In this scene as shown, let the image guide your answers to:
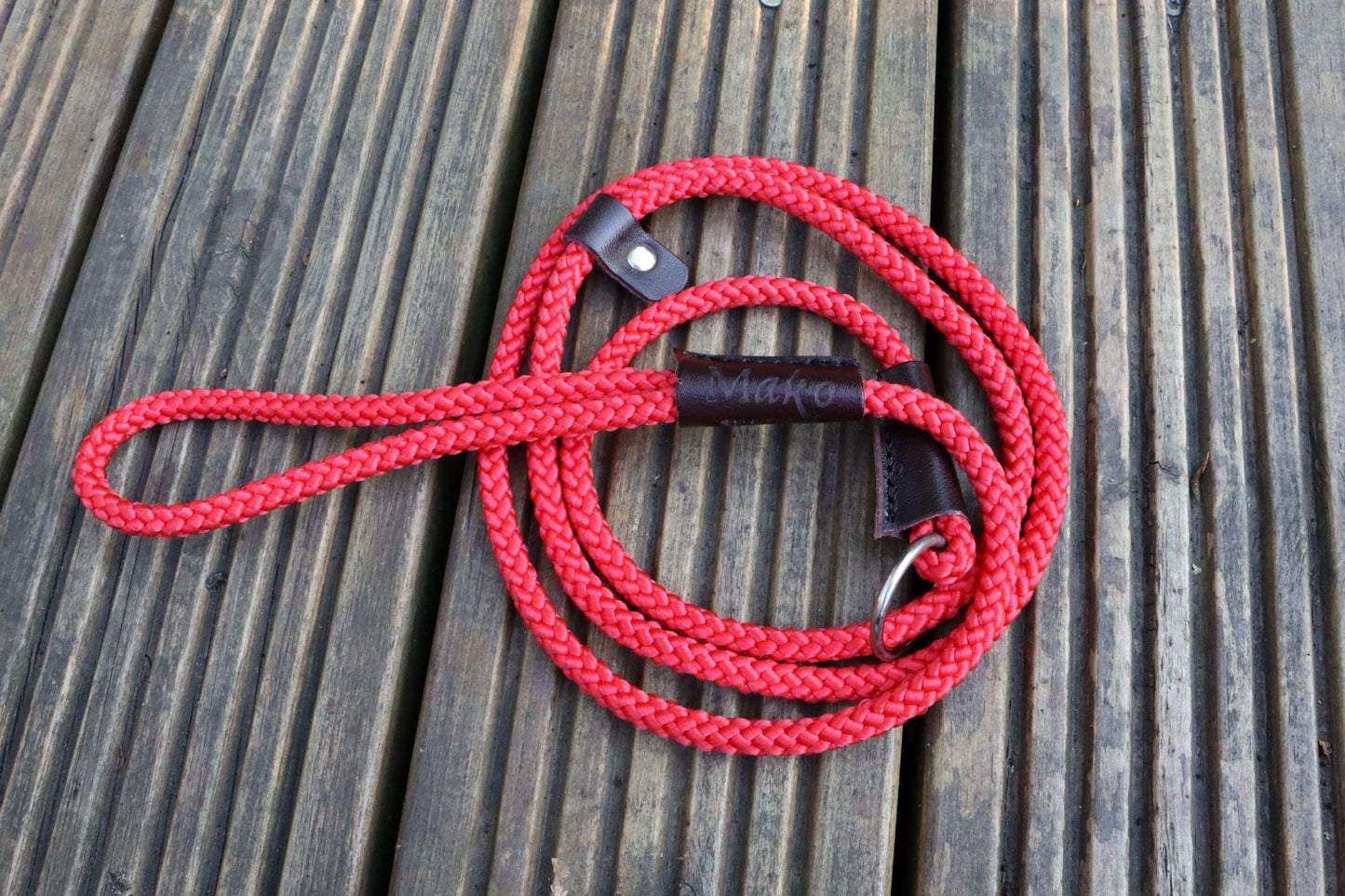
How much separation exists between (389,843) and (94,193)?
0.93 meters

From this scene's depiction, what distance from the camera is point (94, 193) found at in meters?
1.17

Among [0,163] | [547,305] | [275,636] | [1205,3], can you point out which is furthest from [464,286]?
[1205,3]

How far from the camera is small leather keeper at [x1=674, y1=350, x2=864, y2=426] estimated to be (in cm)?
90

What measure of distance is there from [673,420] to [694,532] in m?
0.13

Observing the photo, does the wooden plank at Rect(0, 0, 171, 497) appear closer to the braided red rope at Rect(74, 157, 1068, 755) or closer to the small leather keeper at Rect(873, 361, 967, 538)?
the braided red rope at Rect(74, 157, 1068, 755)

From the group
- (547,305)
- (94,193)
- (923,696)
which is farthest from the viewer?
(94,193)

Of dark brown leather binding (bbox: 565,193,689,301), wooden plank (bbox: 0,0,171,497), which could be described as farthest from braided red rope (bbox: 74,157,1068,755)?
wooden plank (bbox: 0,0,171,497)

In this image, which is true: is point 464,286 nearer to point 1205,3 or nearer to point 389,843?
point 389,843

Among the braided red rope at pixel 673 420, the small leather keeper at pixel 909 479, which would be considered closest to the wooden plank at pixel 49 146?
the braided red rope at pixel 673 420

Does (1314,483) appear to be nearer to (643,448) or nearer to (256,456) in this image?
(643,448)

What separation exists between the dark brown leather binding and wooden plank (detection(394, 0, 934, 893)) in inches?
1.6

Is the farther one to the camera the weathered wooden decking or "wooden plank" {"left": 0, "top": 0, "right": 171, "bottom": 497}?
"wooden plank" {"left": 0, "top": 0, "right": 171, "bottom": 497}

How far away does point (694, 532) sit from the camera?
3.17ft

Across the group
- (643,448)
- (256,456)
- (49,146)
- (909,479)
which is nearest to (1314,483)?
(909,479)
